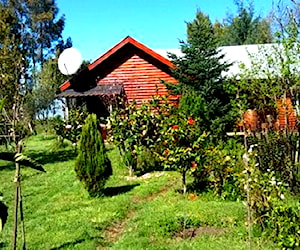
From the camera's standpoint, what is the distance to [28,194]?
10.8m

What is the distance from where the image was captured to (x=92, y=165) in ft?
32.0

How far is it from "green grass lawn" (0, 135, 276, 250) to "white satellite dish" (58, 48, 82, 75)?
413 inches

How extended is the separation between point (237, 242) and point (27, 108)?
959 inches

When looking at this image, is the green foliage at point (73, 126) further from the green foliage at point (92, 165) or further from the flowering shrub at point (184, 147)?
the flowering shrub at point (184, 147)

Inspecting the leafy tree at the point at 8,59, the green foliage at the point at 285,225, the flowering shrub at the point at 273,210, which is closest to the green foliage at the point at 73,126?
the leafy tree at the point at 8,59

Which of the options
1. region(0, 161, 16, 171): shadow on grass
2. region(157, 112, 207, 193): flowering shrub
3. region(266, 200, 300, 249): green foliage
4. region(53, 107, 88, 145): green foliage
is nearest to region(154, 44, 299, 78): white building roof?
region(53, 107, 88, 145): green foliage

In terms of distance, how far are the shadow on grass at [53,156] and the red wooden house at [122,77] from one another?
270cm

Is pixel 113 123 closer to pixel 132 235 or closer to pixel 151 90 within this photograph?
pixel 132 235

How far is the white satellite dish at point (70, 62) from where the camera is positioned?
2138 centimetres

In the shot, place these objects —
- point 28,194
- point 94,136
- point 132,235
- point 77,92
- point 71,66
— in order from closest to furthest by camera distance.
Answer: point 132,235, point 94,136, point 28,194, point 77,92, point 71,66

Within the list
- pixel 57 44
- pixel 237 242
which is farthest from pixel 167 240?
pixel 57 44

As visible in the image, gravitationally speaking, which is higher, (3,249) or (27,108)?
(27,108)

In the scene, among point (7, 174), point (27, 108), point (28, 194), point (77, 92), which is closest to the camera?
point (28, 194)

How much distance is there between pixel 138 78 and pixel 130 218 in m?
12.5
